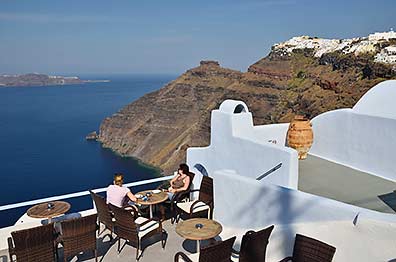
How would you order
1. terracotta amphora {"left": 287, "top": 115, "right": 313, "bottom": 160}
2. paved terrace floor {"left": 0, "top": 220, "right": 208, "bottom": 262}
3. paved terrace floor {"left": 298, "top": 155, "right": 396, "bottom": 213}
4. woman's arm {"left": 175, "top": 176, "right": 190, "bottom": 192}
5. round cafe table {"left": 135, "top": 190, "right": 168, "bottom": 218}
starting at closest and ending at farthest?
paved terrace floor {"left": 0, "top": 220, "right": 208, "bottom": 262} < paved terrace floor {"left": 298, "top": 155, "right": 396, "bottom": 213} < round cafe table {"left": 135, "top": 190, "right": 168, "bottom": 218} < woman's arm {"left": 175, "top": 176, "right": 190, "bottom": 192} < terracotta amphora {"left": 287, "top": 115, "right": 313, "bottom": 160}

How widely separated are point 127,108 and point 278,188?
10769 centimetres

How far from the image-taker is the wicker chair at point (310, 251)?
364 cm

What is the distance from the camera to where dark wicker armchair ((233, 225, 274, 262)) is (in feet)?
12.5

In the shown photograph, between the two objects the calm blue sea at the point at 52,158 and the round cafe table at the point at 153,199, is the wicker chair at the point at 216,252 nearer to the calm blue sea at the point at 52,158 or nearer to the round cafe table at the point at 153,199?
the round cafe table at the point at 153,199

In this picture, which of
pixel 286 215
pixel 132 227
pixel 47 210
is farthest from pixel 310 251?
pixel 47 210

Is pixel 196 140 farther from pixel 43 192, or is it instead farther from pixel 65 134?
pixel 65 134

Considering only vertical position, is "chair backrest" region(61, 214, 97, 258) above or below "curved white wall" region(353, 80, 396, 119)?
below

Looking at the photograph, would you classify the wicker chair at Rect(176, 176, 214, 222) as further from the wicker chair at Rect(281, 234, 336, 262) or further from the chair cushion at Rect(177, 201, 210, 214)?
the wicker chair at Rect(281, 234, 336, 262)

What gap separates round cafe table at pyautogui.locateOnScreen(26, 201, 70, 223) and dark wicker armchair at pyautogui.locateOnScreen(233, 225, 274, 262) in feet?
9.52

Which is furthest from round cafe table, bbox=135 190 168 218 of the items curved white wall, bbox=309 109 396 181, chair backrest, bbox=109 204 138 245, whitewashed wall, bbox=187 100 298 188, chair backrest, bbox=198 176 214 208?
curved white wall, bbox=309 109 396 181

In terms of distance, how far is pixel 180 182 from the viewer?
6695 millimetres

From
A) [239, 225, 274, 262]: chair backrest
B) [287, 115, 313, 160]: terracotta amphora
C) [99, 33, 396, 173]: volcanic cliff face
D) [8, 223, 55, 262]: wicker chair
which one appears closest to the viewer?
[239, 225, 274, 262]: chair backrest

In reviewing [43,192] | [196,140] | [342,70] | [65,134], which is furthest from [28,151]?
[342,70]

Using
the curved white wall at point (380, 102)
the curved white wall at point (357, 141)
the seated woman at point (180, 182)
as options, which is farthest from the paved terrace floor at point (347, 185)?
the seated woman at point (180, 182)
